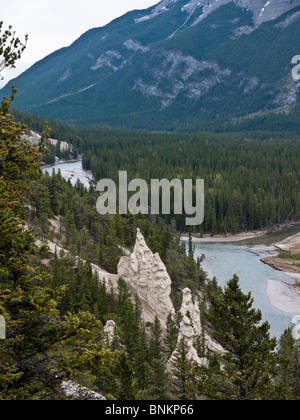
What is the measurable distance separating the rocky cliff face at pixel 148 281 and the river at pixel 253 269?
43.1ft

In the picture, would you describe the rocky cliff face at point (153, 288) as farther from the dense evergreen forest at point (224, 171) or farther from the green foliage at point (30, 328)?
the dense evergreen forest at point (224, 171)

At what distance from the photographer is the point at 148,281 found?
4150cm

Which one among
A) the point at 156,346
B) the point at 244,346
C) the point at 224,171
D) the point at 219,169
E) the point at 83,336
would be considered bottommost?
the point at 156,346

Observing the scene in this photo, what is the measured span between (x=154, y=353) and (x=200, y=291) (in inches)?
928

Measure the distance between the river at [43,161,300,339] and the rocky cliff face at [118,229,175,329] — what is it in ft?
43.1

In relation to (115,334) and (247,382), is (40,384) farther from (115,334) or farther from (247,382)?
(115,334)

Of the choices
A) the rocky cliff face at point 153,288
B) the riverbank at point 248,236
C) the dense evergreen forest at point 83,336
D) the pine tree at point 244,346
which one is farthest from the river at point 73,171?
the pine tree at point 244,346

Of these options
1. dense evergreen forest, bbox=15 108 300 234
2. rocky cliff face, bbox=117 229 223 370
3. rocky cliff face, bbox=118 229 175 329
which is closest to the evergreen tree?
rocky cliff face, bbox=117 229 223 370

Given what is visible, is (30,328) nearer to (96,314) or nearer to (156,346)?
(156,346)

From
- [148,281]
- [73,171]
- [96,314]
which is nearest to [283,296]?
[148,281]

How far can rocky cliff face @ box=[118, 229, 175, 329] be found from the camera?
1572 inches

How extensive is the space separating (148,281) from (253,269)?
3138cm
